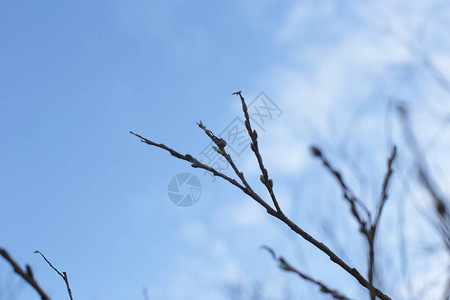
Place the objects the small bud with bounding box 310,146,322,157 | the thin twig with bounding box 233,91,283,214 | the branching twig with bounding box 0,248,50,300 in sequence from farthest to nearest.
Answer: the thin twig with bounding box 233,91,283,214 → the small bud with bounding box 310,146,322,157 → the branching twig with bounding box 0,248,50,300

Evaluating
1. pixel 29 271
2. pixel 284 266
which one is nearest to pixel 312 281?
pixel 284 266

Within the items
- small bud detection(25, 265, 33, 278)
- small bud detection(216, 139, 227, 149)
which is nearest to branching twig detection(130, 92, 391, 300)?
small bud detection(216, 139, 227, 149)

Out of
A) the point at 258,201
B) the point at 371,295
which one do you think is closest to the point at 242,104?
the point at 258,201

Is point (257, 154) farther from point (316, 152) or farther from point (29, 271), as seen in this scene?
point (29, 271)

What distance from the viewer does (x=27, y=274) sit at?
92 centimetres

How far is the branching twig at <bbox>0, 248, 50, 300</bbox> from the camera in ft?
2.89

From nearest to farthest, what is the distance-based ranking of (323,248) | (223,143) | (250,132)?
(323,248)
(250,132)
(223,143)

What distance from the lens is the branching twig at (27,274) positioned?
88 centimetres

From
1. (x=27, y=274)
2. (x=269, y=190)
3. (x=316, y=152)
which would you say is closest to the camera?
(x=27, y=274)

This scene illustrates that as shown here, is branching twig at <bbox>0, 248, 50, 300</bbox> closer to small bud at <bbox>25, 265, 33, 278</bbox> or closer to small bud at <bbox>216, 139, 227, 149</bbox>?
small bud at <bbox>25, 265, 33, 278</bbox>

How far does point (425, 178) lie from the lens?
1.23 meters

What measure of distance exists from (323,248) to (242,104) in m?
0.61

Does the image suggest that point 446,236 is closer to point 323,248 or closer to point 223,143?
point 323,248

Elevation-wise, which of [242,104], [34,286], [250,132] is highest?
[242,104]
